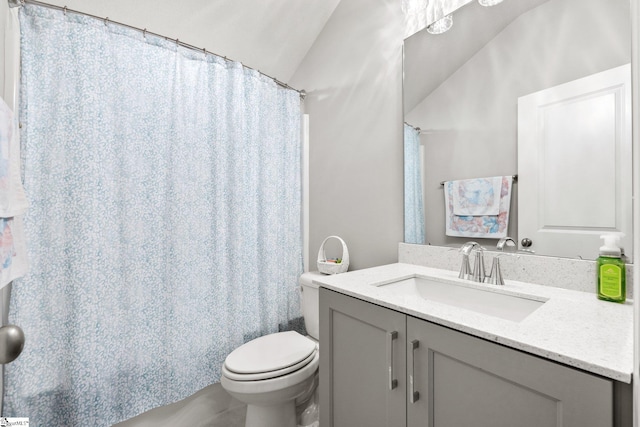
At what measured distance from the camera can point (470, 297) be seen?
3.54 feet

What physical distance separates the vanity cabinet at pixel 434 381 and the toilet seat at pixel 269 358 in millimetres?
274

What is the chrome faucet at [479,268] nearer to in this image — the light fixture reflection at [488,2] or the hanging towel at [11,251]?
the light fixture reflection at [488,2]

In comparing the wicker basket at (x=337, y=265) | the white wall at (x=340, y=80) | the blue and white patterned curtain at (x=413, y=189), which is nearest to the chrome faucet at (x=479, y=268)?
the blue and white patterned curtain at (x=413, y=189)

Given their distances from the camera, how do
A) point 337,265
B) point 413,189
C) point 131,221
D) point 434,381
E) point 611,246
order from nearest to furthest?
1. point 434,381
2. point 611,246
3. point 131,221
4. point 413,189
5. point 337,265

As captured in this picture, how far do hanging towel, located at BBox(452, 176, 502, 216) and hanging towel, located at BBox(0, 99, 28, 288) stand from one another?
150 centimetres

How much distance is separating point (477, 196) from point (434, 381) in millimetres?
800

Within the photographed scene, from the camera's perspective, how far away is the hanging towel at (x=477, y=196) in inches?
46.5

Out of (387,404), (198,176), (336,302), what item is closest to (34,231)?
(198,176)

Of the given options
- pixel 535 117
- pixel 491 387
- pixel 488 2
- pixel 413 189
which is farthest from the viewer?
pixel 413 189

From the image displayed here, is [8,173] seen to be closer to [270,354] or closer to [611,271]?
[270,354]

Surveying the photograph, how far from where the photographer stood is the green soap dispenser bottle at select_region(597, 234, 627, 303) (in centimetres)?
83

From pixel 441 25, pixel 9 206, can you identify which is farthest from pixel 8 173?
pixel 441 25

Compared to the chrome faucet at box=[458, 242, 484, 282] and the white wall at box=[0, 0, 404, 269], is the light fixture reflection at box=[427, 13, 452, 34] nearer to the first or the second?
the white wall at box=[0, 0, 404, 269]

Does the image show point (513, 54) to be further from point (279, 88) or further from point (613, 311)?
point (279, 88)
